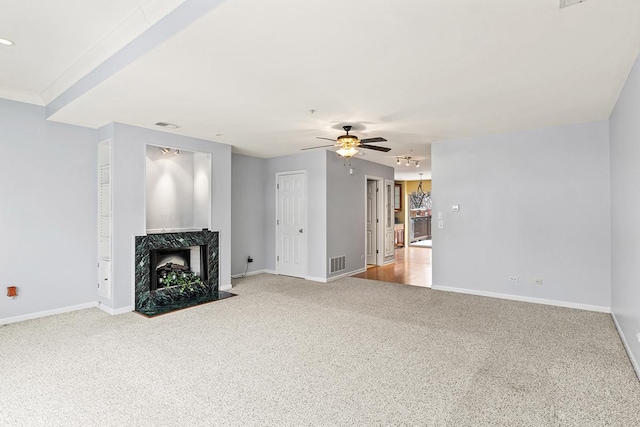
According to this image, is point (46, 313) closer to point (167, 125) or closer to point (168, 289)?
point (168, 289)

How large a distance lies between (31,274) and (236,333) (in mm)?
2813

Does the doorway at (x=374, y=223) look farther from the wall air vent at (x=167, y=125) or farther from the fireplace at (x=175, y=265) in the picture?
the wall air vent at (x=167, y=125)

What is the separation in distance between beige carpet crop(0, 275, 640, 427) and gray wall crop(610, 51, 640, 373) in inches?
12.8

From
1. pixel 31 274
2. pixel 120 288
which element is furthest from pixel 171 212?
pixel 31 274

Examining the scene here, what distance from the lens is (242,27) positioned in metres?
2.20

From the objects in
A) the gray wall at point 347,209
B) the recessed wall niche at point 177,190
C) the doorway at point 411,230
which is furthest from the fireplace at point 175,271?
the doorway at point 411,230

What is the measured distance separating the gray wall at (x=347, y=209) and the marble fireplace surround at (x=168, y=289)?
2.13m

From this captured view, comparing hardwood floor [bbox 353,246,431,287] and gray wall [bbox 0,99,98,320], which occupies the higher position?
gray wall [bbox 0,99,98,320]

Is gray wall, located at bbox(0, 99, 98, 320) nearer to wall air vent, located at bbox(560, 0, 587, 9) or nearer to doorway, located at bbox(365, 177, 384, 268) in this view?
wall air vent, located at bbox(560, 0, 587, 9)

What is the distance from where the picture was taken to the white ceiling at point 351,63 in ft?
6.88

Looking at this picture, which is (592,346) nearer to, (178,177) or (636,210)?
(636,210)

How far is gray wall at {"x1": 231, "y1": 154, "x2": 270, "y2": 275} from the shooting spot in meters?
6.81

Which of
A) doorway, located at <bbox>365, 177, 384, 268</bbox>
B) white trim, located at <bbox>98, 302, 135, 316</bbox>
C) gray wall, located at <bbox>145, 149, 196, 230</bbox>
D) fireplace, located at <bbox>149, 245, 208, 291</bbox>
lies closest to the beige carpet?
white trim, located at <bbox>98, 302, 135, 316</bbox>

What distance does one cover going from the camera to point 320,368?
114 inches
